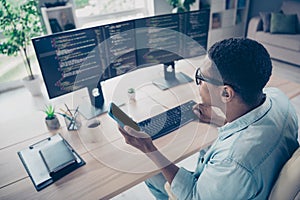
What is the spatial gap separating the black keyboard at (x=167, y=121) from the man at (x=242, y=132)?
203 millimetres

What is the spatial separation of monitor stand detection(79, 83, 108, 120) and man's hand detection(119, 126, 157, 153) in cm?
35

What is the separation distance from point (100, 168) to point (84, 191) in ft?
0.37

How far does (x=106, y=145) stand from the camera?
Answer: 106 cm

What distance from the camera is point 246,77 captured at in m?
0.76

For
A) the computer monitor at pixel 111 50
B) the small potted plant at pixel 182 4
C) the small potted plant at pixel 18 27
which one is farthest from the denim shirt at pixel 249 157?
the small potted plant at pixel 182 4

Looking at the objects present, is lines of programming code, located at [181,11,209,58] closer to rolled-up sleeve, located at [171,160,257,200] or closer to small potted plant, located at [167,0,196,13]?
rolled-up sleeve, located at [171,160,257,200]

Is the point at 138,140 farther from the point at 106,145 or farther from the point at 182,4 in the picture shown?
the point at 182,4

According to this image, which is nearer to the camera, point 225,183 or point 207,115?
point 225,183

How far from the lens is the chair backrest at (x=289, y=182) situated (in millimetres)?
647

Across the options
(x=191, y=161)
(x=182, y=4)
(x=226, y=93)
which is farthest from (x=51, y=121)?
(x=182, y=4)

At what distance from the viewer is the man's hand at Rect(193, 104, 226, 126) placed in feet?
3.82

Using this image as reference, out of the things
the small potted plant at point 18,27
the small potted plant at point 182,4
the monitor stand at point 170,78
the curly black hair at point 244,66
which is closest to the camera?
the curly black hair at point 244,66

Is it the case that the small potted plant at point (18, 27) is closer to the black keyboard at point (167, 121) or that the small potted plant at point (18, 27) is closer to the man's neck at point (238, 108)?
the black keyboard at point (167, 121)

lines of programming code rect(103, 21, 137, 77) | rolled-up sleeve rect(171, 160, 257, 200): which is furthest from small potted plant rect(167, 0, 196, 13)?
rolled-up sleeve rect(171, 160, 257, 200)
